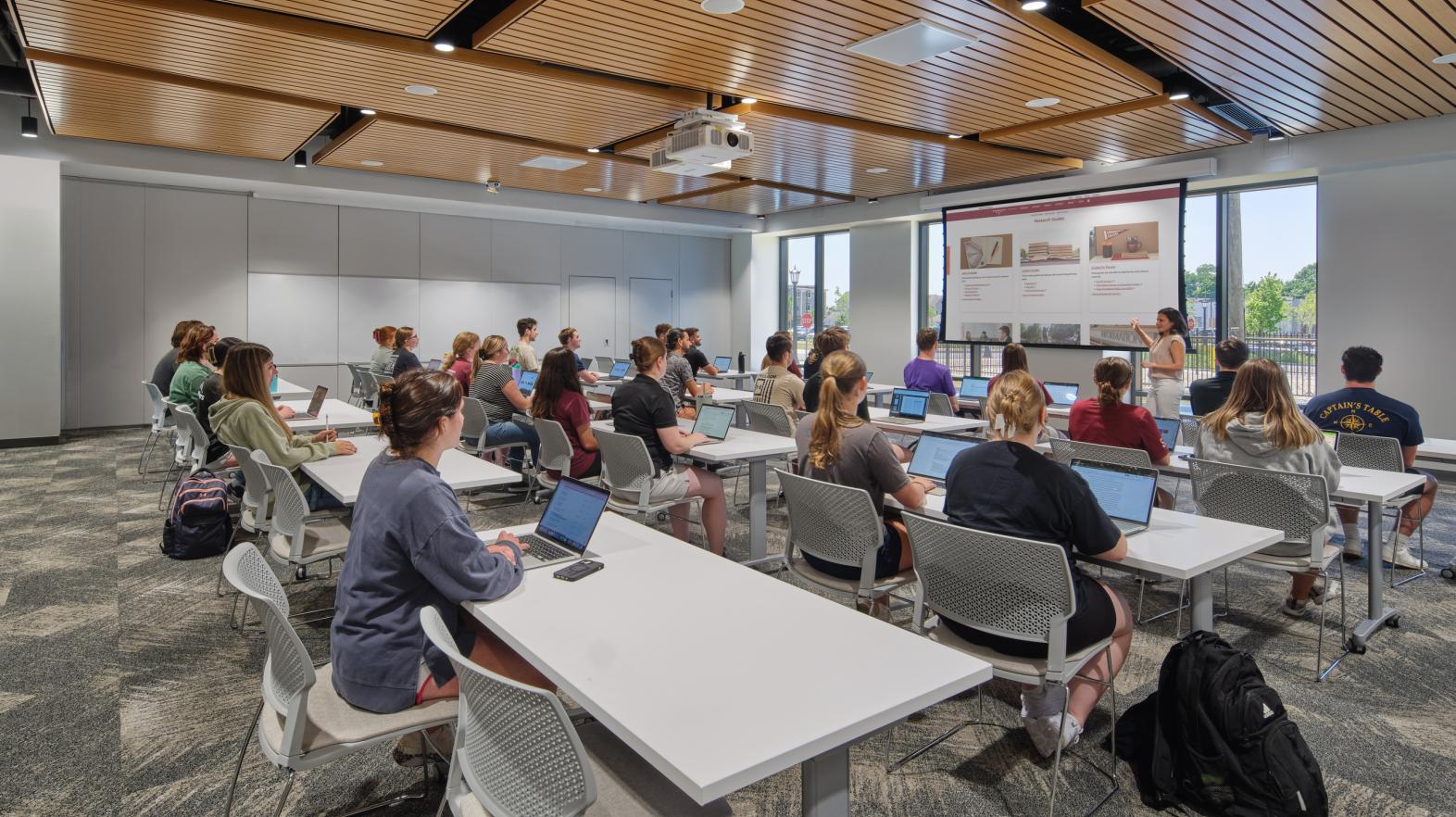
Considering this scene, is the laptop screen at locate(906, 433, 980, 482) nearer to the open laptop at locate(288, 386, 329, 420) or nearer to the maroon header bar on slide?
the open laptop at locate(288, 386, 329, 420)

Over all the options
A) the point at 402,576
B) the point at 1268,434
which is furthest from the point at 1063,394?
the point at 402,576

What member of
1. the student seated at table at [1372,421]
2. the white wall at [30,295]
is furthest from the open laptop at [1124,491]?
the white wall at [30,295]

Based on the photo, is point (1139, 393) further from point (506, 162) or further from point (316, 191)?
point (316, 191)

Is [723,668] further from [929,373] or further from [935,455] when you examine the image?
[929,373]

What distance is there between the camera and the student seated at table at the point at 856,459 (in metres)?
3.21

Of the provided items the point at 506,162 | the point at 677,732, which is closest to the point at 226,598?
the point at 677,732

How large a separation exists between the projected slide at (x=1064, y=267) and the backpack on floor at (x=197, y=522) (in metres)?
8.30

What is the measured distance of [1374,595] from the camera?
3.92 m

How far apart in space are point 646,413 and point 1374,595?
11.8 feet

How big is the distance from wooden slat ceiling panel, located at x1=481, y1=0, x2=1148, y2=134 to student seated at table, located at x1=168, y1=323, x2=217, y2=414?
3266mm

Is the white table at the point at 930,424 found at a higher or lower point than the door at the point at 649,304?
lower

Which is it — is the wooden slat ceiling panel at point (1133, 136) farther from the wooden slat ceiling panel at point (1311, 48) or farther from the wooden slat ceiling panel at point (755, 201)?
the wooden slat ceiling panel at point (755, 201)

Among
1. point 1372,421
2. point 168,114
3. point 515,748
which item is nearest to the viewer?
point 515,748

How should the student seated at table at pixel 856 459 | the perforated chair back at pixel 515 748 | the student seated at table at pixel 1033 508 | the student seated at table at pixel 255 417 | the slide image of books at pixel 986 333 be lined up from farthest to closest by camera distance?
the slide image of books at pixel 986 333
the student seated at table at pixel 255 417
the student seated at table at pixel 856 459
the student seated at table at pixel 1033 508
the perforated chair back at pixel 515 748
